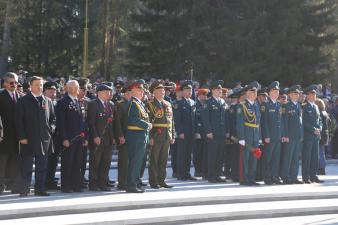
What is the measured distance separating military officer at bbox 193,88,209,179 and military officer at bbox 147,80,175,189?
1320 mm

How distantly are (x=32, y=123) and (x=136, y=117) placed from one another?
5.45ft

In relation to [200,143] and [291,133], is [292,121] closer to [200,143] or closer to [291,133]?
[291,133]

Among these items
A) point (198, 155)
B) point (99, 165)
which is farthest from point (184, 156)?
point (99, 165)

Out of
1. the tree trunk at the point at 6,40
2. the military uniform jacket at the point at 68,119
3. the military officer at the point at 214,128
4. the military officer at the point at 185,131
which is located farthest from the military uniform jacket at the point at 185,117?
the tree trunk at the point at 6,40

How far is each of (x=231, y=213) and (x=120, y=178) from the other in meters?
2.01

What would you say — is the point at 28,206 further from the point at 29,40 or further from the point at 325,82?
the point at 29,40

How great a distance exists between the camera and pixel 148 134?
10.2 m

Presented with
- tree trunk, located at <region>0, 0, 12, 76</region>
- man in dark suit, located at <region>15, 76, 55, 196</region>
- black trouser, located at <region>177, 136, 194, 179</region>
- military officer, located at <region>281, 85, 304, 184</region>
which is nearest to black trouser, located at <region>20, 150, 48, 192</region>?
man in dark suit, located at <region>15, 76, 55, 196</region>

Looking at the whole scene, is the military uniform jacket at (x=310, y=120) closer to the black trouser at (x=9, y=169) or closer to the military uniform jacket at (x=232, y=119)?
the military uniform jacket at (x=232, y=119)

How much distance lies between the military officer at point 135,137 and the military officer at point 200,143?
6.27ft

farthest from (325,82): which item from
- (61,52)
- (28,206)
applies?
(28,206)

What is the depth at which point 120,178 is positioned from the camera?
397 inches

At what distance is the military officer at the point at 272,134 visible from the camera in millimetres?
11383

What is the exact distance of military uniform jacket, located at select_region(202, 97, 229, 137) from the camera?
1129cm
